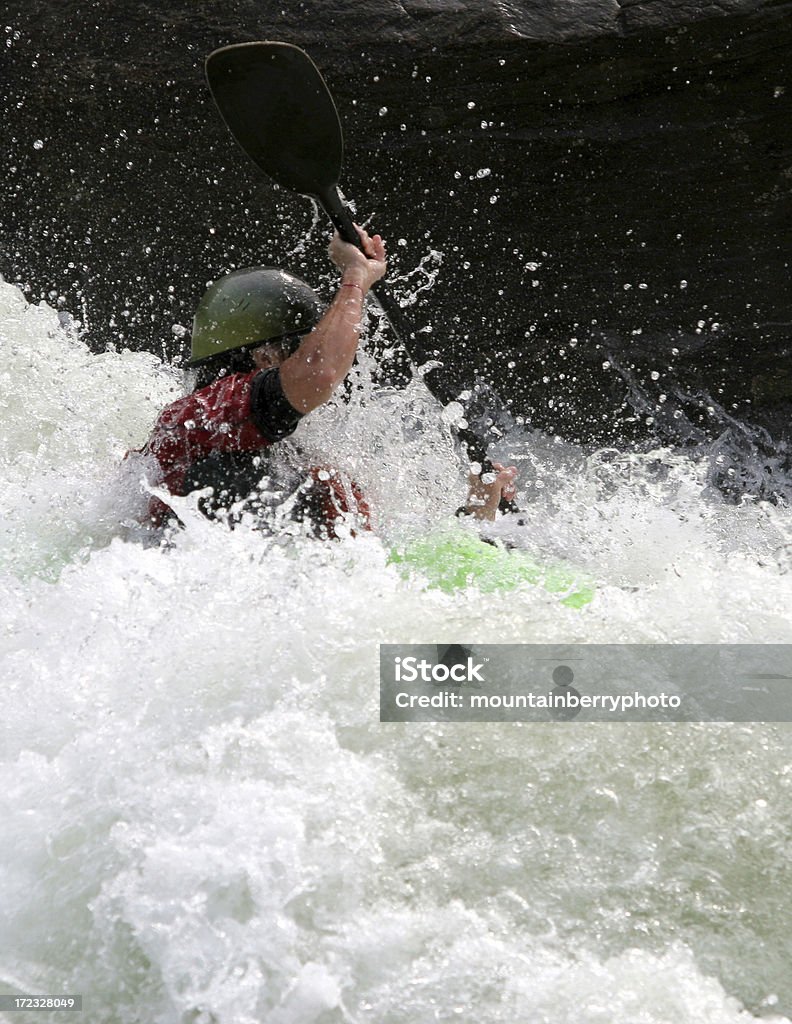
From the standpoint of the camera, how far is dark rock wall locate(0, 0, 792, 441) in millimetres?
3785

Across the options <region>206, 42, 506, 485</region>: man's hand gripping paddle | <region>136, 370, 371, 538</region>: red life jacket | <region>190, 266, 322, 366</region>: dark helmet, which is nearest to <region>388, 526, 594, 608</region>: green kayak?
<region>136, 370, 371, 538</region>: red life jacket

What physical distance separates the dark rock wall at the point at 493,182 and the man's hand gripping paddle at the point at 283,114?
1.34 metres

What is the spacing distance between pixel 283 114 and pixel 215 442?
849mm

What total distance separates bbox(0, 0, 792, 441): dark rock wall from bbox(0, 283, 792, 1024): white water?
1.88 m

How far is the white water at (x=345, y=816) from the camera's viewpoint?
1586 mm

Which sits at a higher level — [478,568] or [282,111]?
[282,111]

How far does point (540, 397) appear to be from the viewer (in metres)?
4.27

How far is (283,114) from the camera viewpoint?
2674mm

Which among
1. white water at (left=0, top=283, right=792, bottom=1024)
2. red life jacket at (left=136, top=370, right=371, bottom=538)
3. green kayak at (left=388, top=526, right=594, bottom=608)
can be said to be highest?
red life jacket at (left=136, top=370, right=371, bottom=538)

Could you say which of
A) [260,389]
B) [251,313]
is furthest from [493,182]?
[260,389]

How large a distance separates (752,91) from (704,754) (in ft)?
8.92

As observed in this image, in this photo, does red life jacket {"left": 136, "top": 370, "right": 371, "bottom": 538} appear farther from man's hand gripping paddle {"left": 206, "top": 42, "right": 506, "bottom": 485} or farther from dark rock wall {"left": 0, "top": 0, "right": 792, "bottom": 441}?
dark rock wall {"left": 0, "top": 0, "right": 792, "bottom": 441}

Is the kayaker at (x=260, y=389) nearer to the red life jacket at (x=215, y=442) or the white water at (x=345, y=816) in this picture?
the red life jacket at (x=215, y=442)

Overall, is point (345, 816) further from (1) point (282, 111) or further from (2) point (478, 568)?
(1) point (282, 111)
